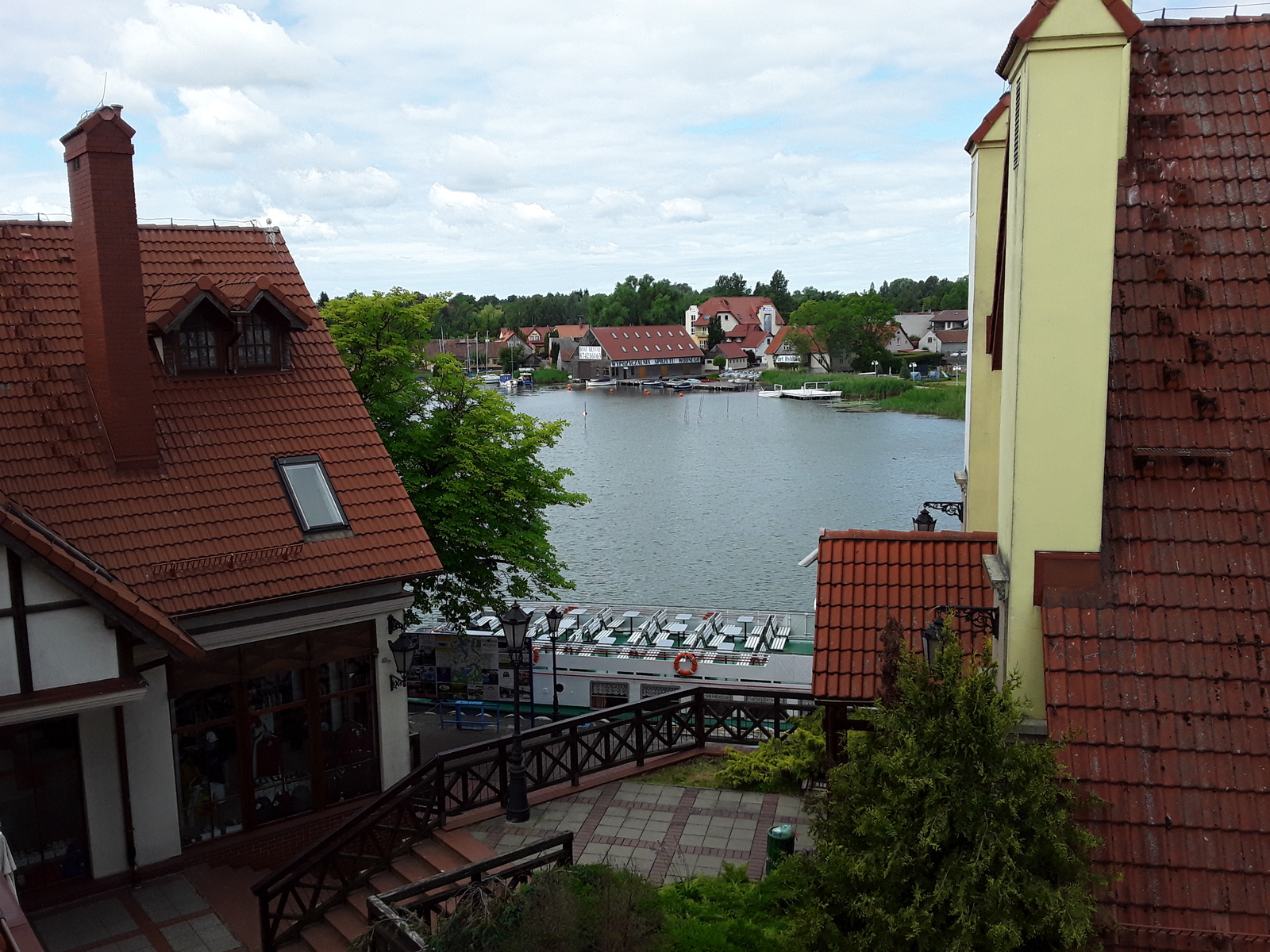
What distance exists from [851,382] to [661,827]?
98.0 metres

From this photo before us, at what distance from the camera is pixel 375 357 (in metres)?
21.7

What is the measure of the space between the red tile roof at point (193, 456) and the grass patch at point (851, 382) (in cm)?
8529

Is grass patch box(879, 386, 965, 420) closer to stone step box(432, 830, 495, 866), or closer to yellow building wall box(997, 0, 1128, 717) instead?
stone step box(432, 830, 495, 866)

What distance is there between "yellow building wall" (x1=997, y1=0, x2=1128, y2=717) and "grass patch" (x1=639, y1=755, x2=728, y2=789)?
18.7 ft

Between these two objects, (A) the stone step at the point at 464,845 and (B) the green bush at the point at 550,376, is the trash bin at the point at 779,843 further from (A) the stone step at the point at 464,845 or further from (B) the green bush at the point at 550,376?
(B) the green bush at the point at 550,376

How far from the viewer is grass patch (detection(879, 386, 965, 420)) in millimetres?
80812

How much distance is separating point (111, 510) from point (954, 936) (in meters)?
10.3

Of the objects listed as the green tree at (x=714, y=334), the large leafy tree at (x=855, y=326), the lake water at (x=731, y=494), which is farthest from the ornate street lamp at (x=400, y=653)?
the green tree at (x=714, y=334)

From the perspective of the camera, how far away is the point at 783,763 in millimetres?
11977

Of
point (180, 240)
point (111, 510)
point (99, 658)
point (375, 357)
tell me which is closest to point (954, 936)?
point (99, 658)

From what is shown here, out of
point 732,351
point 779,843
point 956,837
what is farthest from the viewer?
point 732,351

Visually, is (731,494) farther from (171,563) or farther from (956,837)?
(956,837)

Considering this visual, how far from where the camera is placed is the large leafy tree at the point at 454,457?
20.2 metres

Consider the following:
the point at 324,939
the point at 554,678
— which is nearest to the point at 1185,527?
the point at 324,939
